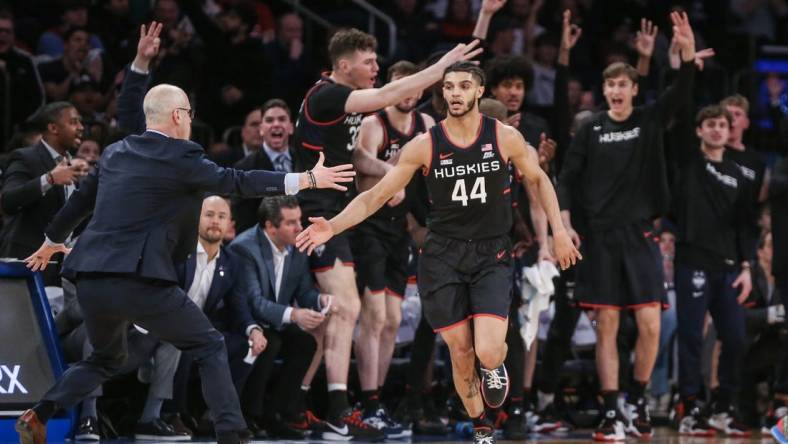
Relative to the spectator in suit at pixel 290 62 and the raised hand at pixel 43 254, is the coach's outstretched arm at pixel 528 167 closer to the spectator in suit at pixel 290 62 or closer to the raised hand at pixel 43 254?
the raised hand at pixel 43 254

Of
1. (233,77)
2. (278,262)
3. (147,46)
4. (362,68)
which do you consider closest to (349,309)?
(278,262)

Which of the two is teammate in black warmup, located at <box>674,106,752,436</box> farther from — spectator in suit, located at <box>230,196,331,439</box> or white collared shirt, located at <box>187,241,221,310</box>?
white collared shirt, located at <box>187,241,221,310</box>

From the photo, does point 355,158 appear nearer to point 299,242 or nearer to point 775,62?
point 299,242

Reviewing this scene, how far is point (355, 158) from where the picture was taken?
9586mm

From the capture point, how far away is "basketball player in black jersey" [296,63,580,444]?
812 cm

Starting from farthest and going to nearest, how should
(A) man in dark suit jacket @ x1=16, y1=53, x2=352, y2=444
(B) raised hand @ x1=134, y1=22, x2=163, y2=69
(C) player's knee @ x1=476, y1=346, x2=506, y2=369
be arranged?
(B) raised hand @ x1=134, y1=22, x2=163, y2=69 < (C) player's knee @ x1=476, y1=346, x2=506, y2=369 < (A) man in dark suit jacket @ x1=16, y1=53, x2=352, y2=444

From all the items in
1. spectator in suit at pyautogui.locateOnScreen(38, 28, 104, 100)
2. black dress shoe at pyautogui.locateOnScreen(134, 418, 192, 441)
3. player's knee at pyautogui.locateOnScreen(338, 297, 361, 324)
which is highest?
spectator in suit at pyautogui.locateOnScreen(38, 28, 104, 100)

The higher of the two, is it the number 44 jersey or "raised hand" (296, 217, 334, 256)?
the number 44 jersey

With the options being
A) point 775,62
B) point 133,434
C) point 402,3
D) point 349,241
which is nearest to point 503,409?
point 349,241

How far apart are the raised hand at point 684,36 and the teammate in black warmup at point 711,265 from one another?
1.03m

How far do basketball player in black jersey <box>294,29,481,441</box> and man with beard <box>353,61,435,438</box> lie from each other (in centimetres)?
21

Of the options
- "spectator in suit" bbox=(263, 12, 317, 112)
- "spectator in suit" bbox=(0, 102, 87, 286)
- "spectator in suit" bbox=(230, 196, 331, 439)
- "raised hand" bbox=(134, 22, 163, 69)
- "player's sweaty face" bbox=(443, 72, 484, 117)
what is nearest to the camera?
"player's sweaty face" bbox=(443, 72, 484, 117)

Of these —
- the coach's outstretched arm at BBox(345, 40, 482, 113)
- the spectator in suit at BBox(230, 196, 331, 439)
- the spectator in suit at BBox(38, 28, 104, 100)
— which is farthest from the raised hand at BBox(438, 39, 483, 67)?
the spectator in suit at BBox(38, 28, 104, 100)

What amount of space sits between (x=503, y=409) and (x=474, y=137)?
282 centimetres
